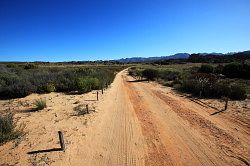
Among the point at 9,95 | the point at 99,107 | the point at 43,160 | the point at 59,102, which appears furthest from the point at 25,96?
the point at 43,160

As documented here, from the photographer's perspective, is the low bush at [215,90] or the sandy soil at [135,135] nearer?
the sandy soil at [135,135]

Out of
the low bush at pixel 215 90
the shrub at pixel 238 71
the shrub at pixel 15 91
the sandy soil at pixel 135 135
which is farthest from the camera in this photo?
the shrub at pixel 238 71

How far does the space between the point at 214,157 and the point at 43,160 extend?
217 inches

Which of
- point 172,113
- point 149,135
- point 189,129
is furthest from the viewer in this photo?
point 172,113

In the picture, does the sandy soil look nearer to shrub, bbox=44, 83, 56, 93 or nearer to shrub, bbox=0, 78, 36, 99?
shrub, bbox=0, 78, 36, 99

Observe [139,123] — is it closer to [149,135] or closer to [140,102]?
[149,135]

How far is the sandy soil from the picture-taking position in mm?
7367

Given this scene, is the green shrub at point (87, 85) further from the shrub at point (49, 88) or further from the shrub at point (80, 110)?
the shrub at point (80, 110)

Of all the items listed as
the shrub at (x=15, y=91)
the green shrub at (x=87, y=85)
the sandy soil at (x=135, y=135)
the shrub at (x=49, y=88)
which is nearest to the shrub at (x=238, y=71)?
the sandy soil at (x=135, y=135)

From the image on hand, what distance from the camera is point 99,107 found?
14.7 metres

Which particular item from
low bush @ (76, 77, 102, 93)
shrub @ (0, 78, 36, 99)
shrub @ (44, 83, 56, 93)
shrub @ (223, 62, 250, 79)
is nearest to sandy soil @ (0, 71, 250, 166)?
shrub @ (0, 78, 36, 99)

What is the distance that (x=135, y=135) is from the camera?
31.2 feet

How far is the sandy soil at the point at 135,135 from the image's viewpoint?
7367 millimetres

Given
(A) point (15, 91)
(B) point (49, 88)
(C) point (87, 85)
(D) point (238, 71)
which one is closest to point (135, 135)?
(A) point (15, 91)
